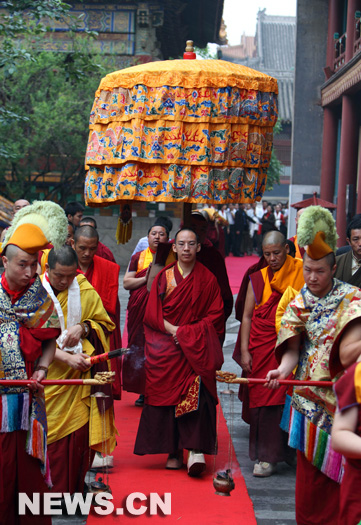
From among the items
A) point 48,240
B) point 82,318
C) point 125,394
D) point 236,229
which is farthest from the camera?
point 236,229

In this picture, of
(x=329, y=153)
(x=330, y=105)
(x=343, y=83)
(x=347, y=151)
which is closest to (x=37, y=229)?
(x=347, y=151)

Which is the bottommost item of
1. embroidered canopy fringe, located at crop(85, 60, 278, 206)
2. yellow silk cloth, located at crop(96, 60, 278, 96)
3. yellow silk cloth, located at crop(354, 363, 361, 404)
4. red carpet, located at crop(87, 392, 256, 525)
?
red carpet, located at crop(87, 392, 256, 525)

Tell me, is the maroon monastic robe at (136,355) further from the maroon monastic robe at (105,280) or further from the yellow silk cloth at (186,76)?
the yellow silk cloth at (186,76)

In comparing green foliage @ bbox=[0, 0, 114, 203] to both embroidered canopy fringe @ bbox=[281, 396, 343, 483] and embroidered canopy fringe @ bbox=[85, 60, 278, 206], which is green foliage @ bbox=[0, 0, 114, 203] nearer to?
embroidered canopy fringe @ bbox=[85, 60, 278, 206]

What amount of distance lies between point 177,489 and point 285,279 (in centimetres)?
167

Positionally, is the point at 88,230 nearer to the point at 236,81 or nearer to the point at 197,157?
the point at 197,157

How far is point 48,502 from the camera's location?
383 centimetres

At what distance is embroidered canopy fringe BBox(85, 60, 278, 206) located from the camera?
16.2 feet

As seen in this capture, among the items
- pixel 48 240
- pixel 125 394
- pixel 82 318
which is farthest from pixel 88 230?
pixel 125 394

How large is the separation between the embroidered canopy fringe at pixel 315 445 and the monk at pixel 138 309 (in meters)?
A: 2.75

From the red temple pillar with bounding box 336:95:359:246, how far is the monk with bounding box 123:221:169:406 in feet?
21.5

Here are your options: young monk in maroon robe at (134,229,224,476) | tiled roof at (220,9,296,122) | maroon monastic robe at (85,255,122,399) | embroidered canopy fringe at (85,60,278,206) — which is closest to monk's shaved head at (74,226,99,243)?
maroon monastic robe at (85,255,122,399)

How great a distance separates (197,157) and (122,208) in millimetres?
940

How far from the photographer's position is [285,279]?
564 cm
